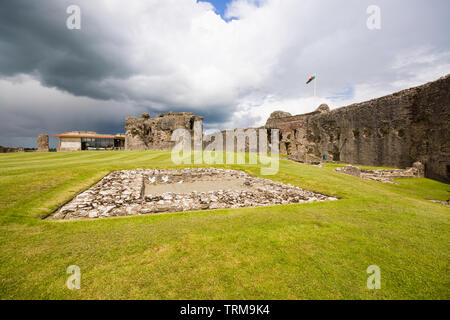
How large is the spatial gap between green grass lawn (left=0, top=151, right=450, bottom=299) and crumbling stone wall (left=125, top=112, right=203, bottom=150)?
2922 cm

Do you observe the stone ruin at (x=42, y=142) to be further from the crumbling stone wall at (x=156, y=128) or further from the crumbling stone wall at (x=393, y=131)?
the crumbling stone wall at (x=393, y=131)

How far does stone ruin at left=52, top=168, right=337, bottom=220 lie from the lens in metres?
6.34

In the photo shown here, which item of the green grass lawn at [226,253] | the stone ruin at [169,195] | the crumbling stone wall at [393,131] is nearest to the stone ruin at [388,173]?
the crumbling stone wall at [393,131]

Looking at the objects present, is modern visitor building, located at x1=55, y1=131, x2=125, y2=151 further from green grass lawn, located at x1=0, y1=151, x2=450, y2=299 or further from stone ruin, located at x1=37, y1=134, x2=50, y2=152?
green grass lawn, located at x1=0, y1=151, x2=450, y2=299

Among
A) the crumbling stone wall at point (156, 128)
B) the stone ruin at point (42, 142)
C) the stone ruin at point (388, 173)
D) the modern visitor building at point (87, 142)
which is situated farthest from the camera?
the modern visitor building at point (87, 142)

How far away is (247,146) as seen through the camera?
1449 inches

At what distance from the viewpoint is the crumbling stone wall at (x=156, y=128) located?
33969 millimetres

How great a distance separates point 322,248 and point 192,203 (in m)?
4.98

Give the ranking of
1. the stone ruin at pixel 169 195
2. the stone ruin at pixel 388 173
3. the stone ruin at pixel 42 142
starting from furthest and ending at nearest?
the stone ruin at pixel 42 142 < the stone ruin at pixel 388 173 < the stone ruin at pixel 169 195

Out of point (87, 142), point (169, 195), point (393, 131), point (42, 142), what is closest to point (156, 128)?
point (42, 142)

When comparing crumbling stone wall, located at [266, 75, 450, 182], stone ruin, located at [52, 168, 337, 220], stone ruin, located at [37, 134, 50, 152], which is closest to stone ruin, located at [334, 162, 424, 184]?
crumbling stone wall, located at [266, 75, 450, 182]

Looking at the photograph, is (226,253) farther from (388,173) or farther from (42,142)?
(42,142)

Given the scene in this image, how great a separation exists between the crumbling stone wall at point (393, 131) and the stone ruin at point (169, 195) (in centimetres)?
1482

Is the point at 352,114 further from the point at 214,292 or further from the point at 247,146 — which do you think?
the point at 214,292
